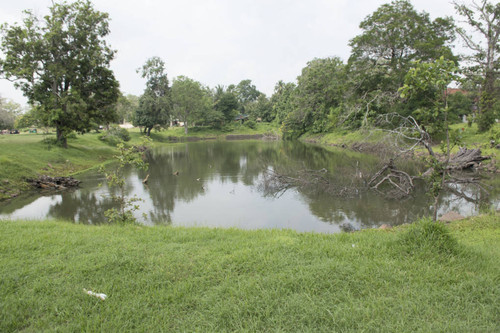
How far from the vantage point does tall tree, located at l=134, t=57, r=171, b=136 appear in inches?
1930

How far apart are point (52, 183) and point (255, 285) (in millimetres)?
15495

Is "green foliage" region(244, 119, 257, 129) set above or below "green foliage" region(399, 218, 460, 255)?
above

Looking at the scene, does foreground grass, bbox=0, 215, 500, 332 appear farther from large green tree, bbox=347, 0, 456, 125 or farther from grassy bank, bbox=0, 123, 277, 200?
large green tree, bbox=347, 0, 456, 125

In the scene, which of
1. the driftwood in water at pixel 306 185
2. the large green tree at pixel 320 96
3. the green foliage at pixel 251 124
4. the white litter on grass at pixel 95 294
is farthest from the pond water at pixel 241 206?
the green foliage at pixel 251 124

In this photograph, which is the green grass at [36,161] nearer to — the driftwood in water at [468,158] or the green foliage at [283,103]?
the driftwood in water at [468,158]

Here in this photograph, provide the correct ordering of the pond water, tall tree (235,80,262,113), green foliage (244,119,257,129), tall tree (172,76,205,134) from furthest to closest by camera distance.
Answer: tall tree (235,80,262,113)
green foliage (244,119,257,129)
tall tree (172,76,205,134)
the pond water

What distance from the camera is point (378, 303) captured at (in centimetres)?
318

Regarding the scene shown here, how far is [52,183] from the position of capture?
15.1 meters

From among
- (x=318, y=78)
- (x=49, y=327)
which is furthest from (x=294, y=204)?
(x=318, y=78)

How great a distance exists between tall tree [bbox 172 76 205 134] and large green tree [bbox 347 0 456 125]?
127 ft

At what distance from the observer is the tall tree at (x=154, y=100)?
161 ft

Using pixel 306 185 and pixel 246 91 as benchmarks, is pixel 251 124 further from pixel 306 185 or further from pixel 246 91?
pixel 306 185

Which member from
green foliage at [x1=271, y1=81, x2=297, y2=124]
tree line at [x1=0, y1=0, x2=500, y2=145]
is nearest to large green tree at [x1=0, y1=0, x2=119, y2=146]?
tree line at [x1=0, y1=0, x2=500, y2=145]

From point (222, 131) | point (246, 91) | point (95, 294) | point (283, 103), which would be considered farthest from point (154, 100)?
point (246, 91)
